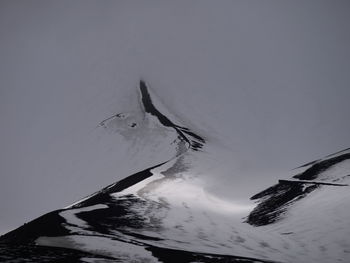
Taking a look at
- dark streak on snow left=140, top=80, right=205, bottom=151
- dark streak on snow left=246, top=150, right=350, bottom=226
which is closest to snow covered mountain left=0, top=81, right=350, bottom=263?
dark streak on snow left=246, top=150, right=350, bottom=226

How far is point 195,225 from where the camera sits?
8.02 m

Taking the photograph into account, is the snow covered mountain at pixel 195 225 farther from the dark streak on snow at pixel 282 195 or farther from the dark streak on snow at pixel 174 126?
the dark streak on snow at pixel 174 126

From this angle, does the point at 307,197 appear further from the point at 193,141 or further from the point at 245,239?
the point at 193,141

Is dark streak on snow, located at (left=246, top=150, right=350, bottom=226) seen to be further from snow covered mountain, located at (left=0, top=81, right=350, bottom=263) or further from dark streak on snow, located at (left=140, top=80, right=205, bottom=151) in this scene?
dark streak on snow, located at (left=140, top=80, right=205, bottom=151)

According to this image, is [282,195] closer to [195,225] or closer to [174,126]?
[195,225]

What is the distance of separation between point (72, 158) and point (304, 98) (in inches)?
649

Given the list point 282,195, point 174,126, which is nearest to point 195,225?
point 282,195

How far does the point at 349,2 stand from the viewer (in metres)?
37.8

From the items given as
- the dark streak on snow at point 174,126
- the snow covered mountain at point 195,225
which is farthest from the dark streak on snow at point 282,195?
the dark streak on snow at point 174,126

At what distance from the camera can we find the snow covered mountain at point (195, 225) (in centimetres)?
566

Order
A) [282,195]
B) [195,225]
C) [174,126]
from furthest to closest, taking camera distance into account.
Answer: [174,126], [282,195], [195,225]

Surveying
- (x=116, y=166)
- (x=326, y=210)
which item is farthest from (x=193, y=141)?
(x=326, y=210)

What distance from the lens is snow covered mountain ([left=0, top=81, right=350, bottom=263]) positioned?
566 cm

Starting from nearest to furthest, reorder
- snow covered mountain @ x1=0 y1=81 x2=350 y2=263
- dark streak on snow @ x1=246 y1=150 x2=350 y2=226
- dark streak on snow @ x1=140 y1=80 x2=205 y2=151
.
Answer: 1. snow covered mountain @ x1=0 y1=81 x2=350 y2=263
2. dark streak on snow @ x1=246 y1=150 x2=350 y2=226
3. dark streak on snow @ x1=140 y1=80 x2=205 y2=151
